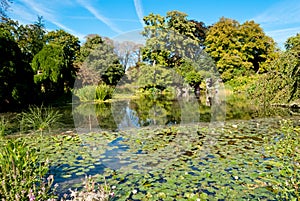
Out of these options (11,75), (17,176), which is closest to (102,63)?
(11,75)

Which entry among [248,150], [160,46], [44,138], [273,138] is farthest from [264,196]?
[160,46]

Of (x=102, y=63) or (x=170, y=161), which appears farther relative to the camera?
(x=102, y=63)

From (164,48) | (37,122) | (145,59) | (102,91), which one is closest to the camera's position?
(37,122)

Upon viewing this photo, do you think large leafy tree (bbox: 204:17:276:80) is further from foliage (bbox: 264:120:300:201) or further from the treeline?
foliage (bbox: 264:120:300:201)

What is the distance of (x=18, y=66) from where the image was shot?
32.8 ft

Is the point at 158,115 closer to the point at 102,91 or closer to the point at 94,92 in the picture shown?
the point at 102,91

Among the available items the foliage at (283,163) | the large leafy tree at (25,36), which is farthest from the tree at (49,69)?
the foliage at (283,163)

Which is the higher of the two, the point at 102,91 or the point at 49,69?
the point at 49,69

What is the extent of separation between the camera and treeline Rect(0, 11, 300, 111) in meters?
8.11

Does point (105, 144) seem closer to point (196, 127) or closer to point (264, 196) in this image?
point (196, 127)

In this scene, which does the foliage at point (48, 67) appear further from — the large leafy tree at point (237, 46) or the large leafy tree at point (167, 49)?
the large leafy tree at point (237, 46)

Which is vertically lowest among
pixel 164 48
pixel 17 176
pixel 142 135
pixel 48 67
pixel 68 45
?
pixel 142 135

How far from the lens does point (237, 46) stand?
19875mm

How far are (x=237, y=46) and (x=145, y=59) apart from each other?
13.1 m
